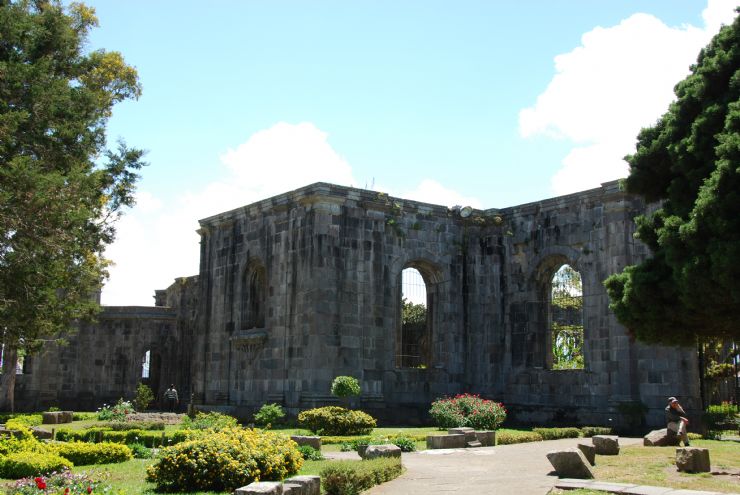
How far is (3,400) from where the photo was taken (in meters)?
31.5

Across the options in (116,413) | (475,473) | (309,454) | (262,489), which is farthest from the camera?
(116,413)

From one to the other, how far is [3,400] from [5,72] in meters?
18.5

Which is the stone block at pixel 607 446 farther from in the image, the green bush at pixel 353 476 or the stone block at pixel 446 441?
the green bush at pixel 353 476

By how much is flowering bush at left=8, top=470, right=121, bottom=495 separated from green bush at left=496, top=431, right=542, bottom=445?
1007 cm

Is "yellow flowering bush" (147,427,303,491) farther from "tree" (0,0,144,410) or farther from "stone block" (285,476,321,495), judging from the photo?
"tree" (0,0,144,410)

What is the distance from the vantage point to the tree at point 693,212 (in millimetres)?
11773

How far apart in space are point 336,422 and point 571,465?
841 centimetres

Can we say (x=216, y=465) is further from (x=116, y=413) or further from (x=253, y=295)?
(x=253, y=295)

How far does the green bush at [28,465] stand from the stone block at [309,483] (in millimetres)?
4707

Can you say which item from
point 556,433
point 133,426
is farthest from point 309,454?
point 556,433

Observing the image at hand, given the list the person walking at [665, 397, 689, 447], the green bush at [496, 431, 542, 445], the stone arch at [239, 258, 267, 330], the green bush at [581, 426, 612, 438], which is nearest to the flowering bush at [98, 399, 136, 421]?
the stone arch at [239, 258, 267, 330]

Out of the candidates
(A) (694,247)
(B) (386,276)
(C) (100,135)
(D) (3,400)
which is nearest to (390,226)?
(B) (386,276)

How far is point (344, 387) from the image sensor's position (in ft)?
68.2

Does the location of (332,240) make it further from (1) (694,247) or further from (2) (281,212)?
(1) (694,247)
